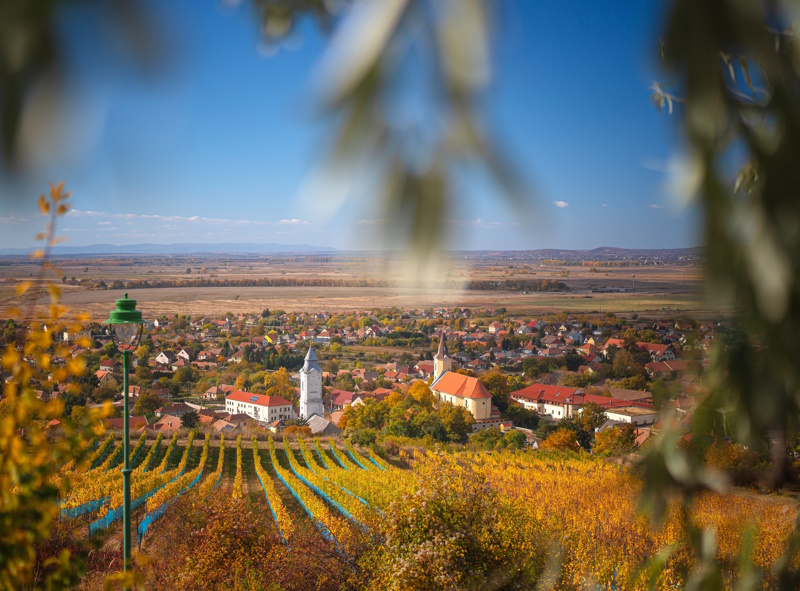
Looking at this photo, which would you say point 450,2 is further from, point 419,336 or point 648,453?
point 419,336

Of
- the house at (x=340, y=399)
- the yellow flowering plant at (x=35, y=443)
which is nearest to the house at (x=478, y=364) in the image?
the house at (x=340, y=399)

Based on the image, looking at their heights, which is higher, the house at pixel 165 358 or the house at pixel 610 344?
the house at pixel 610 344

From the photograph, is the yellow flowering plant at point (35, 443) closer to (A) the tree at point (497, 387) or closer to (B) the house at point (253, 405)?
(B) the house at point (253, 405)

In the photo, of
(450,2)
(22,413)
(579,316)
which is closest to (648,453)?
(450,2)

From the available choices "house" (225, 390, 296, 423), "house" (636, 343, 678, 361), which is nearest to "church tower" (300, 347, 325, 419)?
"house" (225, 390, 296, 423)

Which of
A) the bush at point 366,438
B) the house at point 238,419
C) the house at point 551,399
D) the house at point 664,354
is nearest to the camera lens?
the house at point 664,354

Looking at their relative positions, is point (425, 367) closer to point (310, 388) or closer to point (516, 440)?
point (310, 388)

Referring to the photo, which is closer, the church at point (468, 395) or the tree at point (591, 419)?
the tree at point (591, 419)
